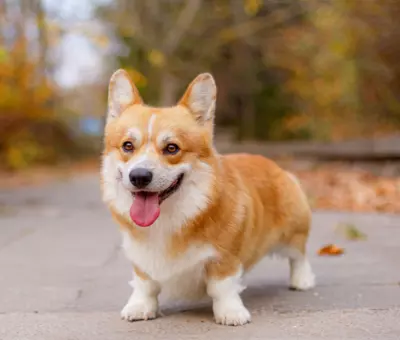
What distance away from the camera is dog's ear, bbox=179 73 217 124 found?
3.31 metres

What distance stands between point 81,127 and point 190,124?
53.1 feet

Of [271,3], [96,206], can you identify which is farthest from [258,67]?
[96,206]

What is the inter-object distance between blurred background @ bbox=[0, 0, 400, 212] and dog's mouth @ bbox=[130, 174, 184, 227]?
5.23m

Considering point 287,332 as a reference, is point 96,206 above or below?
below

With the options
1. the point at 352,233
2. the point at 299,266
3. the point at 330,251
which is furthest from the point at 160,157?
the point at 352,233

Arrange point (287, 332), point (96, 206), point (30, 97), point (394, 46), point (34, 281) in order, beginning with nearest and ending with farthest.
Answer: point (287, 332) → point (34, 281) → point (96, 206) → point (394, 46) → point (30, 97)

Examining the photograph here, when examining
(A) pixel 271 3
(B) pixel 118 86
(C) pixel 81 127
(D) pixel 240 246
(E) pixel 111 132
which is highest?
(A) pixel 271 3

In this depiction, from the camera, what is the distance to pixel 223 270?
10.6ft

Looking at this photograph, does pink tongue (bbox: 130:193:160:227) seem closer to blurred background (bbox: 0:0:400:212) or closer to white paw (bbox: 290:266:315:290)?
white paw (bbox: 290:266:315:290)

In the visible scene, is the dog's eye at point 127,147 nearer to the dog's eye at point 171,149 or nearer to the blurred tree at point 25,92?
the dog's eye at point 171,149

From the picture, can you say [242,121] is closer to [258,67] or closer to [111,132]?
[258,67]

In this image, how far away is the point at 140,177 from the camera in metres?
2.91

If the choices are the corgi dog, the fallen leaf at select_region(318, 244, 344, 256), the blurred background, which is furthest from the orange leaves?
the corgi dog

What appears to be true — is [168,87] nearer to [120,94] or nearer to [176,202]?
[120,94]
